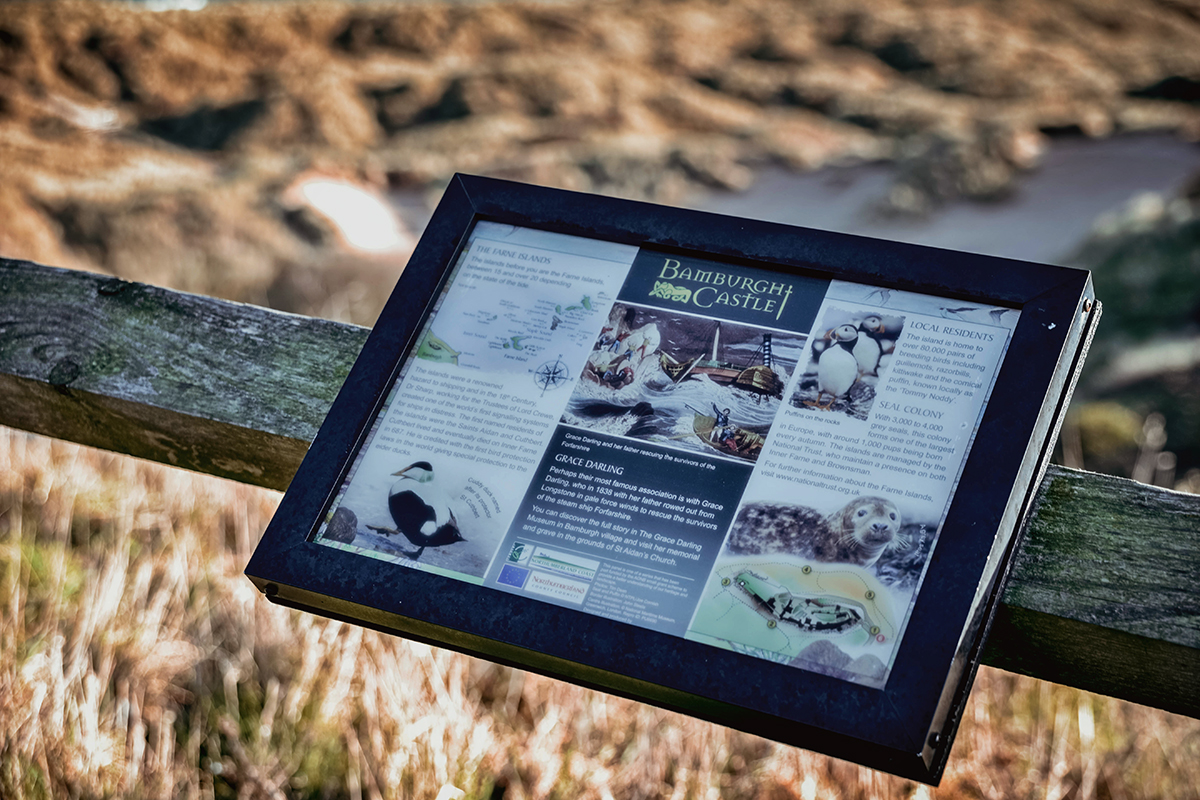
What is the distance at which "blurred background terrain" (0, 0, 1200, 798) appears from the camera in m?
1.92

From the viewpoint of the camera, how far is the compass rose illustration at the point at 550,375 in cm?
129

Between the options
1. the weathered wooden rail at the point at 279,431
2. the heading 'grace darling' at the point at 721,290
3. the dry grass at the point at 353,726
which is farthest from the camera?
the dry grass at the point at 353,726

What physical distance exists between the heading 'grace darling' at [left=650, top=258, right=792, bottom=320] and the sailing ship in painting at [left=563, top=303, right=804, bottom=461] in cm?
3

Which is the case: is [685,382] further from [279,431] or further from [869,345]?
[279,431]

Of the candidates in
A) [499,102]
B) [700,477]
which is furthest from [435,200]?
[700,477]

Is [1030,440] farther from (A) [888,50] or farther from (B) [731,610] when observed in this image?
(A) [888,50]

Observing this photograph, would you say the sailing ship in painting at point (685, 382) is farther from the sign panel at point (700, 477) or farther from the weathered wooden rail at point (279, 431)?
the weathered wooden rail at point (279, 431)

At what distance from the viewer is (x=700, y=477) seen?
3.80ft

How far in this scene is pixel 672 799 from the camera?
1847 millimetres

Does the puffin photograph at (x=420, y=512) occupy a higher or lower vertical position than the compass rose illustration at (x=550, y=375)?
lower

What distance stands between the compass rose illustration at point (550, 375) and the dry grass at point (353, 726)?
876mm

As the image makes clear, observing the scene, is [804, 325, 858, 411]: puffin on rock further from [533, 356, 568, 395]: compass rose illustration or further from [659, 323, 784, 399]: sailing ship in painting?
[533, 356, 568, 395]: compass rose illustration

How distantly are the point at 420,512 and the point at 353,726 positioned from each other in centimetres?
97

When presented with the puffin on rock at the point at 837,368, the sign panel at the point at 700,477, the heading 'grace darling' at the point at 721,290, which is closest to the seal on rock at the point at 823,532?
the sign panel at the point at 700,477
